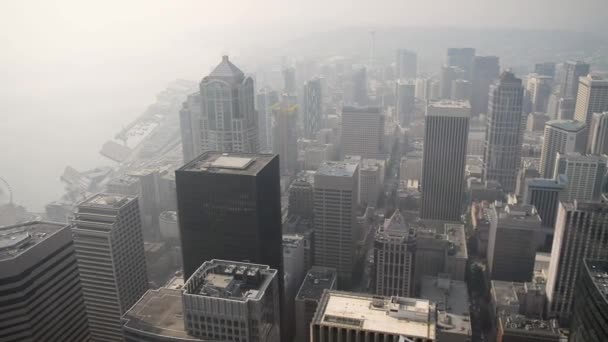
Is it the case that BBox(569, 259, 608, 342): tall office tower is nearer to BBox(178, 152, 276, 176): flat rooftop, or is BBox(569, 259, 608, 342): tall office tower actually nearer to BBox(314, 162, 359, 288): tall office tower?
BBox(178, 152, 276, 176): flat rooftop

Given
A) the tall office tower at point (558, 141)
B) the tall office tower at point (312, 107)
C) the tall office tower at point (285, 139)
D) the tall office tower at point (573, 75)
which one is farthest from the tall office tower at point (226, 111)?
the tall office tower at point (573, 75)

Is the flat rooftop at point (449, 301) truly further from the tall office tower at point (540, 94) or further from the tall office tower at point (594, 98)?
the tall office tower at point (540, 94)

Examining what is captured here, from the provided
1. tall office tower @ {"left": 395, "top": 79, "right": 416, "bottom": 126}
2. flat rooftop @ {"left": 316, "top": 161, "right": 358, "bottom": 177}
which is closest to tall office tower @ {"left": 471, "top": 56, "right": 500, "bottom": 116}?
tall office tower @ {"left": 395, "top": 79, "right": 416, "bottom": 126}

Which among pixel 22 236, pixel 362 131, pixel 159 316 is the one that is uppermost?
pixel 22 236

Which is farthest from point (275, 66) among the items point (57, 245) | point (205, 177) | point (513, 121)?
point (57, 245)

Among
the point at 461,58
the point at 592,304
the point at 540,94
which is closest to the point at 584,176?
the point at 592,304

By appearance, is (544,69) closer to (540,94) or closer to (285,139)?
(540,94)

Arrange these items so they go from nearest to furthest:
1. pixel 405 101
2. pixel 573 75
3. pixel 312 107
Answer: pixel 312 107
pixel 573 75
pixel 405 101
